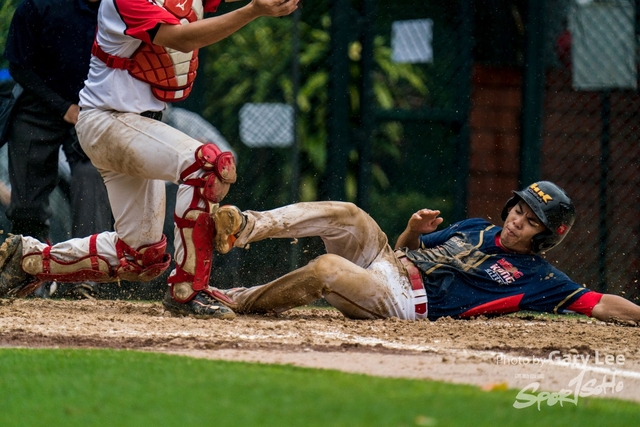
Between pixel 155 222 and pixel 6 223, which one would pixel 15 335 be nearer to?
pixel 155 222

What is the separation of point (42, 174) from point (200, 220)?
7.04ft

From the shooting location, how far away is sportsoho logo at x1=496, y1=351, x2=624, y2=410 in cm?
302

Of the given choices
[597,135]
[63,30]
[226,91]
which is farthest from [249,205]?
[597,135]

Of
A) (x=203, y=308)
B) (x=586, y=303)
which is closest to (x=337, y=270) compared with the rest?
(x=203, y=308)

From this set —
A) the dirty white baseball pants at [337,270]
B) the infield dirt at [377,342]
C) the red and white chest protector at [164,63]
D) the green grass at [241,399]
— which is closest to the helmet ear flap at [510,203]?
the infield dirt at [377,342]

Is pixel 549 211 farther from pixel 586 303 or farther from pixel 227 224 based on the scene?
pixel 227 224

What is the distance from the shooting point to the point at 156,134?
181 inches

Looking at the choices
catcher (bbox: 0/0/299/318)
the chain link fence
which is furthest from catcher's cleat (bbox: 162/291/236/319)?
the chain link fence

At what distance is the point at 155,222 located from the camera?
506 cm

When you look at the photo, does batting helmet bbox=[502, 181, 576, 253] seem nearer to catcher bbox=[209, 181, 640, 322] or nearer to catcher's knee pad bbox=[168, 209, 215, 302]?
catcher bbox=[209, 181, 640, 322]

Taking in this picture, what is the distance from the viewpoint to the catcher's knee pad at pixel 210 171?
4527 mm

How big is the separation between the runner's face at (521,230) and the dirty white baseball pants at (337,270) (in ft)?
1.98

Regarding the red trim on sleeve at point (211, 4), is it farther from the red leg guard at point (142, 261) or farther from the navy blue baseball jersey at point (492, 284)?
the navy blue baseball jersey at point (492, 284)

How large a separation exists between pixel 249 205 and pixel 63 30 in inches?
71.1
